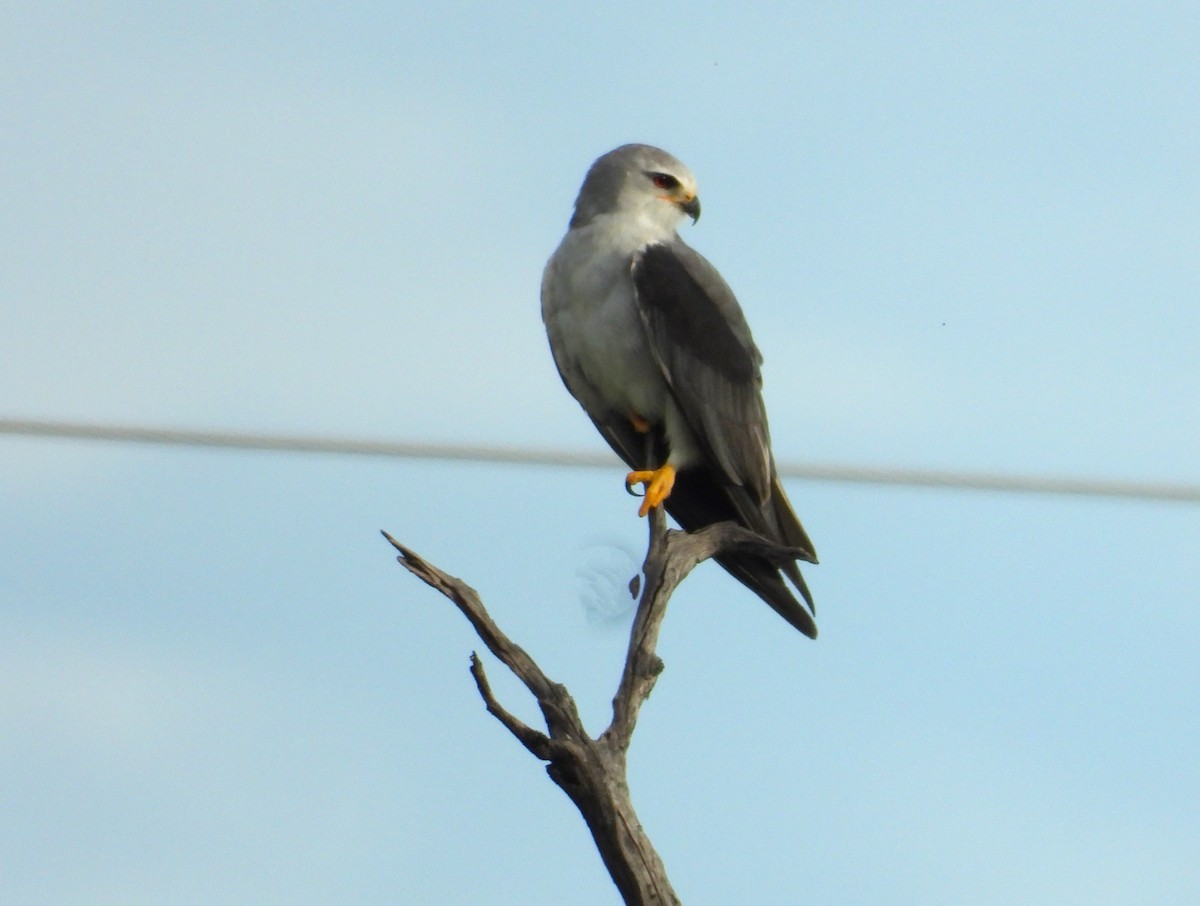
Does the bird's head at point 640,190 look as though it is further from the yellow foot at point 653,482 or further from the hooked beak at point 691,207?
the yellow foot at point 653,482

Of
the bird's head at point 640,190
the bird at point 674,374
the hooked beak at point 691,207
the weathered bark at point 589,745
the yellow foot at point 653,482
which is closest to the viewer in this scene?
the weathered bark at point 589,745

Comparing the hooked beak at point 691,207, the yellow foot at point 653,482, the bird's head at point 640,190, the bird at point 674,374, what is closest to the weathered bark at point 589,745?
the yellow foot at point 653,482

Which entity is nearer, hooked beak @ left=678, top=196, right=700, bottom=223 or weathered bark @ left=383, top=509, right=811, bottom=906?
weathered bark @ left=383, top=509, right=811, bottom=906

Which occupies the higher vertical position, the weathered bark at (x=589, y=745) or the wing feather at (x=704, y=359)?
the wing feather at (x=704, y=359)

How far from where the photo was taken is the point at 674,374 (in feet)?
24.6

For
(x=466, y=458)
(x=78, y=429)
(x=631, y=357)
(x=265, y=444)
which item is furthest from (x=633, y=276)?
(x=78, y=429)

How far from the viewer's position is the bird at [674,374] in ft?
24.4

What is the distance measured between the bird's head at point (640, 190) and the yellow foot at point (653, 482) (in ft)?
4.25

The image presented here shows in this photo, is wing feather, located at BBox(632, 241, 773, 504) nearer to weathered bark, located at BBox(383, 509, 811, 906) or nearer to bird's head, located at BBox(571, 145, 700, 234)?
bird's head, located at BBox(571, 145, 700, 234)

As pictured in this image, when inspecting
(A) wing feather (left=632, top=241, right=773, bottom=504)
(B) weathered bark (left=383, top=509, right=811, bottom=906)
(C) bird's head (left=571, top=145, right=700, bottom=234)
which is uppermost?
(C) bird's head (left=571, top=145, right=700, bottom=234)

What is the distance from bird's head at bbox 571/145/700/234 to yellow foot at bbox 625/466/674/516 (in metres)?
1.30

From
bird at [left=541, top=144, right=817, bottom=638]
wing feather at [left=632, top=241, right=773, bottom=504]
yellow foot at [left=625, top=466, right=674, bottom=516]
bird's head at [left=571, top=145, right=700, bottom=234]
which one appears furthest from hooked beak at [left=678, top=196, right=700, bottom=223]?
yellow foot at [left=625, top=466, right=674, bottom=516]

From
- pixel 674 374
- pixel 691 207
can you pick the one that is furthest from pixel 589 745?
pixel 691 207

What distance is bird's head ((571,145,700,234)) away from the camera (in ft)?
26.4
